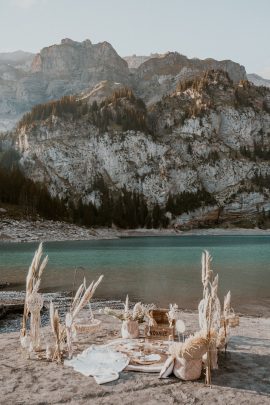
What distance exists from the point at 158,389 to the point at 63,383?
225 centimetres

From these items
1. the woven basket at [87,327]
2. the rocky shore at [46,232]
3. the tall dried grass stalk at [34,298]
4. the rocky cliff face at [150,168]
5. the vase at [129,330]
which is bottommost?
the rocky shore at [46,232]

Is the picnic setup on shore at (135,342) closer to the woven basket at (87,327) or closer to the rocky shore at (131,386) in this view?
the woven basket at (87,327)

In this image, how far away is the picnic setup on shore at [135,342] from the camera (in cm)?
985

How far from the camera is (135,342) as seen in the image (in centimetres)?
1298

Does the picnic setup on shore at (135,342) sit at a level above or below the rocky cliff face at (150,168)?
below

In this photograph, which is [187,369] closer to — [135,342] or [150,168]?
[135,342]

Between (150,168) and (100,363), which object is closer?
(100,363)

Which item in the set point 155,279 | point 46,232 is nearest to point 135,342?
point 155,279

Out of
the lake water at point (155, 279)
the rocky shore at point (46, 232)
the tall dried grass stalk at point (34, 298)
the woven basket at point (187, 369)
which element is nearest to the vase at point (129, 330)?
the tall dried grass stalk at point (34, 298)

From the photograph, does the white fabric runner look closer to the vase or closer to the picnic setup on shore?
the picnic setup on shore

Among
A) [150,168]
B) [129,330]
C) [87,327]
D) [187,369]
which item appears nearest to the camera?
[187,369]

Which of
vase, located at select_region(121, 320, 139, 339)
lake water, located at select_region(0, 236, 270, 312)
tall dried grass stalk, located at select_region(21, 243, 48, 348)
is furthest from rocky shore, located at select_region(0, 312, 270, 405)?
lake water, located at select_region(0, 236, 270, 312)

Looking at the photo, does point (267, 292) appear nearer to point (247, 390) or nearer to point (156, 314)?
point (156, 314)

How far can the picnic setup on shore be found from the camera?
985 centimetres
